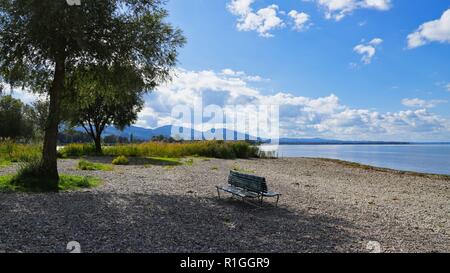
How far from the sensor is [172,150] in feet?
113

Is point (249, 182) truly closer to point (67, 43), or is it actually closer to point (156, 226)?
point (156, 226)

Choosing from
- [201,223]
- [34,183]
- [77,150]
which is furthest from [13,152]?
[201,223]

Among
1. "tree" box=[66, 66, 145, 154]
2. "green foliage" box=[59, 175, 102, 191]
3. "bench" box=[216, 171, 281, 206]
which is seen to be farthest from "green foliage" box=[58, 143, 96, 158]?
"bench" box=[216, 171, 281, 206]

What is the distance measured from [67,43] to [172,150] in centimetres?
2328

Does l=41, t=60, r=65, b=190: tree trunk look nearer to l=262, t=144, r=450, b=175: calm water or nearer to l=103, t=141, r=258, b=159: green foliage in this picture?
l=103, t=141, r=258, b=159: green foliage

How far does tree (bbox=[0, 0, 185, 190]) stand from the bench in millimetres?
4446

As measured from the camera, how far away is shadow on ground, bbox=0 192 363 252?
6.54 m

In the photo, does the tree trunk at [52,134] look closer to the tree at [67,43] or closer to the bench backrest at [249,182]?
the tree at [67,43]

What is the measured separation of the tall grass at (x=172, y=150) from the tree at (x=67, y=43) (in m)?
19.2

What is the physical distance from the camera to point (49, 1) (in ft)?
34.0

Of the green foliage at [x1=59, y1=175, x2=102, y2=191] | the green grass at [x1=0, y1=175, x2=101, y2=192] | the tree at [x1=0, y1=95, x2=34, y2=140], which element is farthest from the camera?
the tree at [x1=0, y1=95, x2=34, y2=140]

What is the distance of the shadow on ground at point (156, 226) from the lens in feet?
21.5
